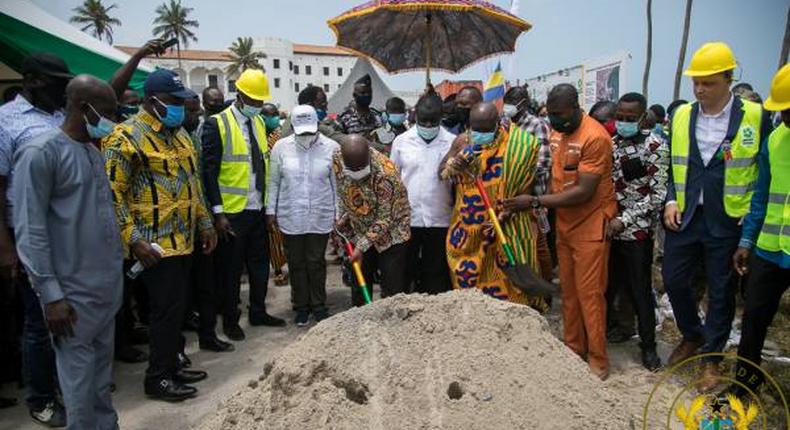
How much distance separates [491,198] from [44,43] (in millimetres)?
4662

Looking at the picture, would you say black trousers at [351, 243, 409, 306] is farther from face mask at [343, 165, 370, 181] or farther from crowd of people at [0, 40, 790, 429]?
face mask at [343, 165, 370, 181]

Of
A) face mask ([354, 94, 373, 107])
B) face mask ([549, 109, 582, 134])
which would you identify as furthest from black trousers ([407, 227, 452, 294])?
face mask ([354, 94, 373, 107])

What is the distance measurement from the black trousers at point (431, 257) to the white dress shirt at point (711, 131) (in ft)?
6.51

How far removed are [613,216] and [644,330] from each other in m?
0.97

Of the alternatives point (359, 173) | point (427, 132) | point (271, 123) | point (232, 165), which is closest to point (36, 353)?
point (232, 165)

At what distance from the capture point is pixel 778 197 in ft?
9.57

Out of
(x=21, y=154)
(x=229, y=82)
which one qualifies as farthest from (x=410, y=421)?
(x=229, y=82)

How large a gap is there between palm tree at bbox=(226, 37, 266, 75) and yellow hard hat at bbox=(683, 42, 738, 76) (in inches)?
2170

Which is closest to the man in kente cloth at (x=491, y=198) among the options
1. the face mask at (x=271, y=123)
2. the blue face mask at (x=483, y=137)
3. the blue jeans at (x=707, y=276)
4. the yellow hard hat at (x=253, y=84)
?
the blue face mask at (x=483, y=137)

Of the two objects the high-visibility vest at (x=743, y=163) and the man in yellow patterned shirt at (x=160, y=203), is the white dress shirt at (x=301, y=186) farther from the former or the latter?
the high-visibility vest at (x=743, y=163)

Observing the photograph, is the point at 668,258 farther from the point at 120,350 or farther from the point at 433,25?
the point at 120,350

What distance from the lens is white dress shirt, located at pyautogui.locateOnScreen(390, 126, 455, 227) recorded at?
4.39 metres

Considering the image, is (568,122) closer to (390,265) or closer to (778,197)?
(778,197)

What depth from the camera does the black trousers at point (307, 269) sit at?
4879 millimetres
